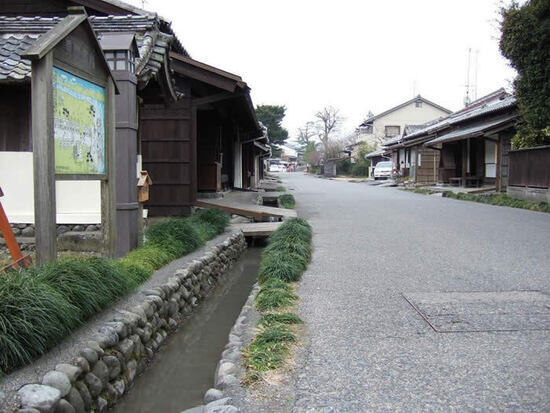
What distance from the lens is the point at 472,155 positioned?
26.2m

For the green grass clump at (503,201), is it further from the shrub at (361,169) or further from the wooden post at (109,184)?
the shrub at (361,169)

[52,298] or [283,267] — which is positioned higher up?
[52,298]

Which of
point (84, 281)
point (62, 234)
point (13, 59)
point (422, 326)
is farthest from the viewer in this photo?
point (62, 234)

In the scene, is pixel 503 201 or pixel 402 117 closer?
pixel 503 201

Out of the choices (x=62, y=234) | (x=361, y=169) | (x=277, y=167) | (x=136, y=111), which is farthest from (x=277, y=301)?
(x=277, y=167)

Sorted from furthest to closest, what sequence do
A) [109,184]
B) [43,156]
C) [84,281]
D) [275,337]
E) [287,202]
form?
[287,202] → [109,184] → [43,156] → [84,281] → [275,337]

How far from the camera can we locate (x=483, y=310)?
16.9 ft

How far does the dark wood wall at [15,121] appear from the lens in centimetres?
786

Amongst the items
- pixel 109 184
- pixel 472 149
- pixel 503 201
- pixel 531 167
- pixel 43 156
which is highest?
pixel 472 149

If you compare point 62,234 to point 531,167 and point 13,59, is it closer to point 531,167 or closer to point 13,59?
point 13,59

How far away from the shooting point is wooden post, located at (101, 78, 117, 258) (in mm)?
6227

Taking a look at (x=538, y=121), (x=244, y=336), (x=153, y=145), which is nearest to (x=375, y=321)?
(x=244, y=336)

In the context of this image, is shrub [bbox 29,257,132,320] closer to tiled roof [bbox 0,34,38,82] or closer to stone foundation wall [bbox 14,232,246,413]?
stone foundation wall [bbox 14,232,246,413]

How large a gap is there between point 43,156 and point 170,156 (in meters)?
7.19
